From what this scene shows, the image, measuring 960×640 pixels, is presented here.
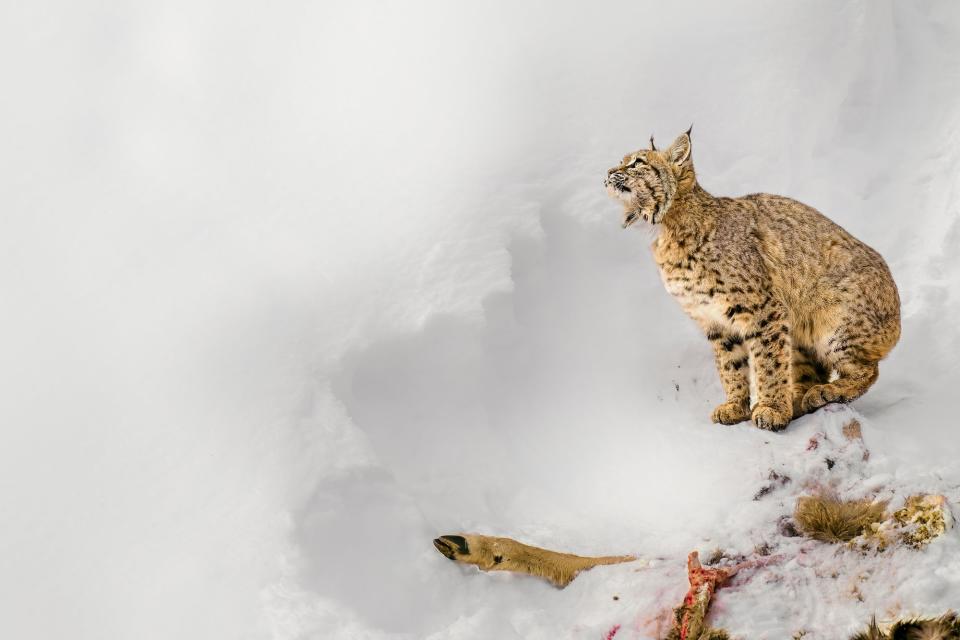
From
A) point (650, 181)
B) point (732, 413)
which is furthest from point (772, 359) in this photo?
point (650, 181)

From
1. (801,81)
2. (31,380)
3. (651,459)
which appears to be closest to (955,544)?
(651,459)

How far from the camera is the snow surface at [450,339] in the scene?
5715 mm

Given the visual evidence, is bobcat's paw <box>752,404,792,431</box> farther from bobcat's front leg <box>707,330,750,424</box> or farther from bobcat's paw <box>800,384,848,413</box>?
bobcat's front leg <box>707,330,750,424</box>

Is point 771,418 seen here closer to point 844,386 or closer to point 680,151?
point 844,386

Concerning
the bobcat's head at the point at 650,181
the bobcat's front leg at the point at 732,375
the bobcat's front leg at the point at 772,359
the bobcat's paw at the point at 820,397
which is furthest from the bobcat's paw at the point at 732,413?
the bobcat's head at the point at 650,181

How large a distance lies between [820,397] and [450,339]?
8.59 ft

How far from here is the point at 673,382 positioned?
26.2ft

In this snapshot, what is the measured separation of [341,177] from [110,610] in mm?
4773

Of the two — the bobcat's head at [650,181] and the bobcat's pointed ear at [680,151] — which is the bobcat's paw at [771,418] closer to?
the bobcat's head at [650,181]

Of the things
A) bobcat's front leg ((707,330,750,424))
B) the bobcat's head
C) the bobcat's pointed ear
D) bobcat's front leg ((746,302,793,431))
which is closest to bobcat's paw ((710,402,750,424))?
bobcat's front leg ((707,330,750,424))

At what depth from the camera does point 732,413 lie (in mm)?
7207

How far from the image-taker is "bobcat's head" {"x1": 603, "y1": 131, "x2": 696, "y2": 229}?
6.83 meters

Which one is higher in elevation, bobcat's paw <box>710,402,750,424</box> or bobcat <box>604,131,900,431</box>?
bobcat <box>604,131,900,431</box>

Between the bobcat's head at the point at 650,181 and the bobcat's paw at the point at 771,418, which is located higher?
the bobcat's head at the point at 650,181
